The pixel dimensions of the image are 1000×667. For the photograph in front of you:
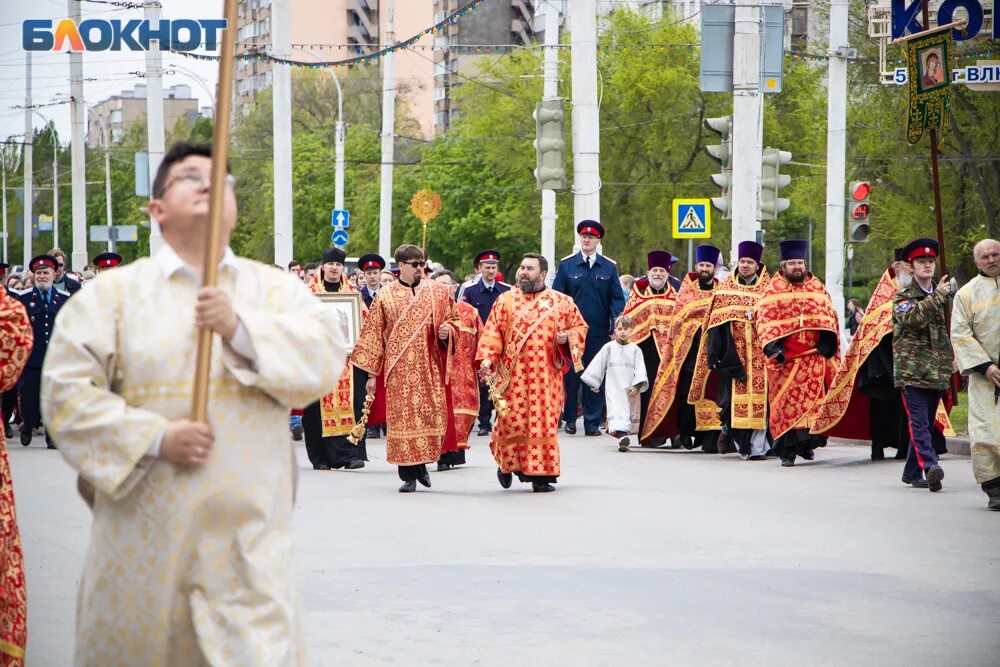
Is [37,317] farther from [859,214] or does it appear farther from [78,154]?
[78,154]

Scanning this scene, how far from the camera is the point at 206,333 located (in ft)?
14.9

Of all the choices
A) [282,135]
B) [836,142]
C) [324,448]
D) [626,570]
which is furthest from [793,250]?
[282,135]

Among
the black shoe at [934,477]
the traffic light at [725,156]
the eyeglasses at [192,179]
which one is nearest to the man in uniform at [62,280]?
the traffic light at [725,156]

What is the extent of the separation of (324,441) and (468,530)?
5.80m

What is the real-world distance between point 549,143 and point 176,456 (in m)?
21.7

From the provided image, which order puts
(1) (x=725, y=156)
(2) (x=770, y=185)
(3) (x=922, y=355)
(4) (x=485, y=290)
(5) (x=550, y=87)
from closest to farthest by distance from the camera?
1. (3) (x=922, y=355)
2. (4) (x=485, y=290)
3. (1) (x=725, y=156)
4. (2) (x=770, y=185)
5. (5) (x=550, y=87)

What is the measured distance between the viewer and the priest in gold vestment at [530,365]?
14820mm

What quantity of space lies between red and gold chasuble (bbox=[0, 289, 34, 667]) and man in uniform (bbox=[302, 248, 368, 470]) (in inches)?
424

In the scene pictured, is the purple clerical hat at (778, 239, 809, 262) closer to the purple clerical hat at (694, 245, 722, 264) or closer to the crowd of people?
the crowd of people

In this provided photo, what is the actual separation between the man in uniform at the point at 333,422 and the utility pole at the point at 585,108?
28.2 feet

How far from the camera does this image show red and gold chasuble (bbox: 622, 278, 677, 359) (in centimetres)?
2152

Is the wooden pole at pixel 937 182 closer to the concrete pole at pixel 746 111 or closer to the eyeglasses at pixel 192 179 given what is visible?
the concrete pole at pixel 746 111

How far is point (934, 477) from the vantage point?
14570 mm

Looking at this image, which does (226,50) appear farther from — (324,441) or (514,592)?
(324,441)
